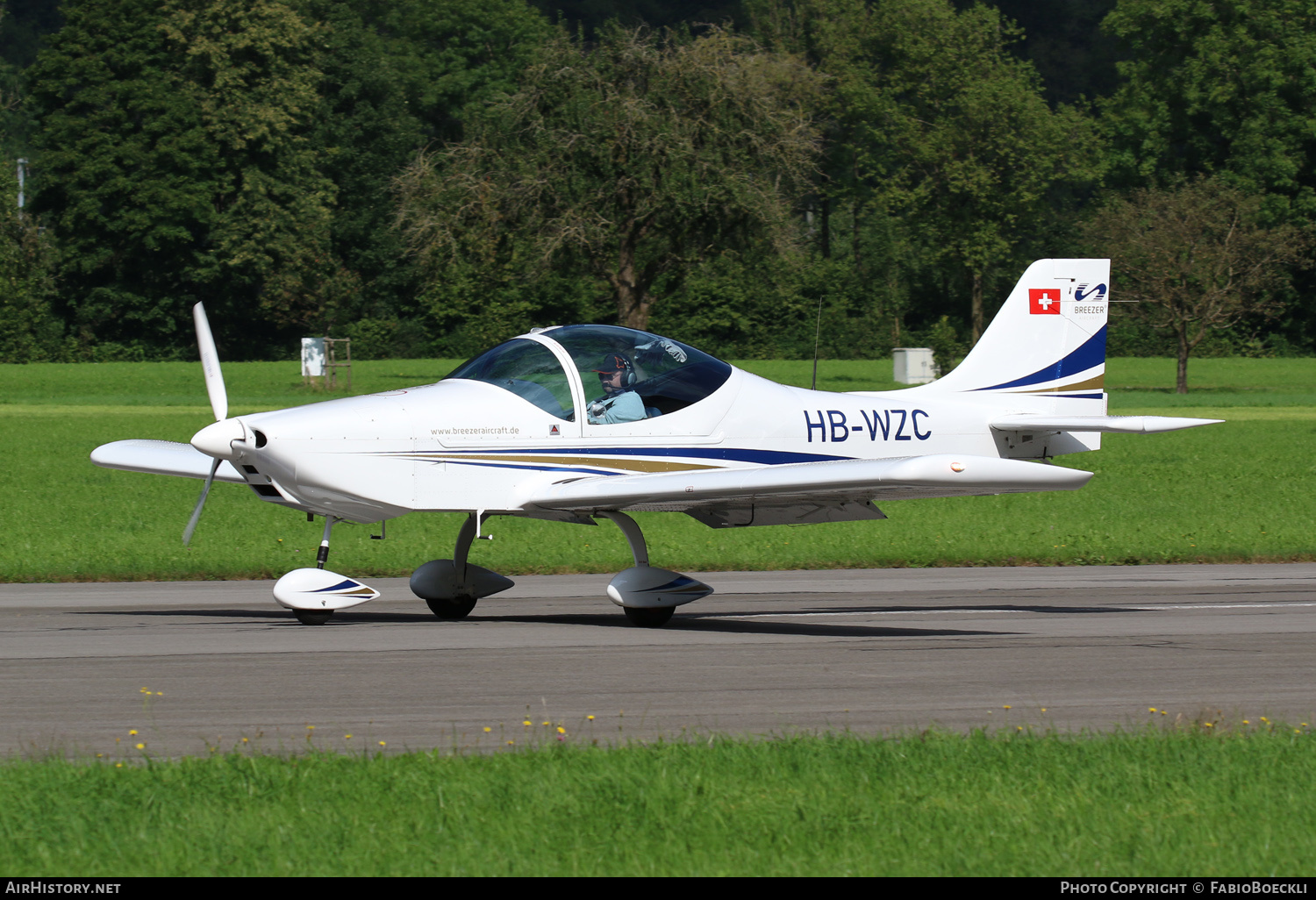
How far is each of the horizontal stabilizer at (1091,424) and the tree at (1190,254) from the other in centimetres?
4167

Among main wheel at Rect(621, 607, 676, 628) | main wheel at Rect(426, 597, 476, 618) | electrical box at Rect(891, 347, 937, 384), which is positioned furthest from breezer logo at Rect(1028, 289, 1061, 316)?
electrical box at Rect(891, 347, 937, 384)

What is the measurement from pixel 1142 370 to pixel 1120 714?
6268 centimetres

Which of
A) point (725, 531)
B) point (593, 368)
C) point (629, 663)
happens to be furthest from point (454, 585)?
point (725, 531)

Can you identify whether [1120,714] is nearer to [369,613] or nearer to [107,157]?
[369,613]

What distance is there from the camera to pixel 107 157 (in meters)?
71.1

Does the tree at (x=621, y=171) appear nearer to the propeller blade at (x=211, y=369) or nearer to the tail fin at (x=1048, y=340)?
the tail fin at (x=1048, y=340)

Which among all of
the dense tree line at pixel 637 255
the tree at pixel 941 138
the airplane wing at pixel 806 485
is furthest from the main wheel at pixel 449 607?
the tree at pixel 941 138

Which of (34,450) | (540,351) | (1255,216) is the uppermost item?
(1255,216)

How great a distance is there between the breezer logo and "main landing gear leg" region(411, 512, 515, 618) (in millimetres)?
5734

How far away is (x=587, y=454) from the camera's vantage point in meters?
11.5

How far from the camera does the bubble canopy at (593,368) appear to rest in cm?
1147

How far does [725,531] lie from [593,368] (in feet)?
26.4

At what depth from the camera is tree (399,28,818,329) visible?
48062 millimetres

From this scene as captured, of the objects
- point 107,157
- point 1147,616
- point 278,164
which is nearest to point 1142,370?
point 278,164
